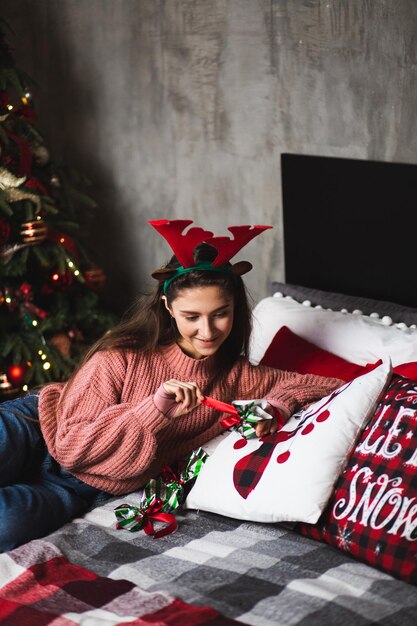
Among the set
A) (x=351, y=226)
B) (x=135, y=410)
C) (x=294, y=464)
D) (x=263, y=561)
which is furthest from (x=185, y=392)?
(x=351, y=226)

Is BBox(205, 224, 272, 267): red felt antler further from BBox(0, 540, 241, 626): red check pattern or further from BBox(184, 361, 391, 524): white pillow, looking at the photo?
BBox(0, 540, 241, 626): red check pattern

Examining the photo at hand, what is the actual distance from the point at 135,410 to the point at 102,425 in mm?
86

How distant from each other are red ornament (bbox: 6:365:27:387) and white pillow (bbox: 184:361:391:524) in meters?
1.38

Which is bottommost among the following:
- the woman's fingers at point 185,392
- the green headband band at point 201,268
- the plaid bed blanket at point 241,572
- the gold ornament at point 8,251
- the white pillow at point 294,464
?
the plaid bed blanket at point 241,572

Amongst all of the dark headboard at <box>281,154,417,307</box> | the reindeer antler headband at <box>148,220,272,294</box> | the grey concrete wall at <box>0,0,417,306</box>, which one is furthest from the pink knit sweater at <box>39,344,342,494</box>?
the grey concrete wall at <box>0,0,417,306</box>

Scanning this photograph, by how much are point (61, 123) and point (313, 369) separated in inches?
77.2

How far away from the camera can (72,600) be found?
1.76 metres

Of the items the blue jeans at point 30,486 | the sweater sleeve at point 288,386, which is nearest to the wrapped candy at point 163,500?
the blue jeans at point 30,486

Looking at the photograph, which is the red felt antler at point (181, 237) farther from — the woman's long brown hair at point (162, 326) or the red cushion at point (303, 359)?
the red cushion at point (303, 359)

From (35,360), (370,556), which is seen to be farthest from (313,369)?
(35,360)

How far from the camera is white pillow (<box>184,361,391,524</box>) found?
195 centimetres

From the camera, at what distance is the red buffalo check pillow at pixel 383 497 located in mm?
1804

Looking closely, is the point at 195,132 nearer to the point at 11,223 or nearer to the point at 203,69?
the point at 203,69

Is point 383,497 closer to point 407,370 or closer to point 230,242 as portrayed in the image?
point 407,370
